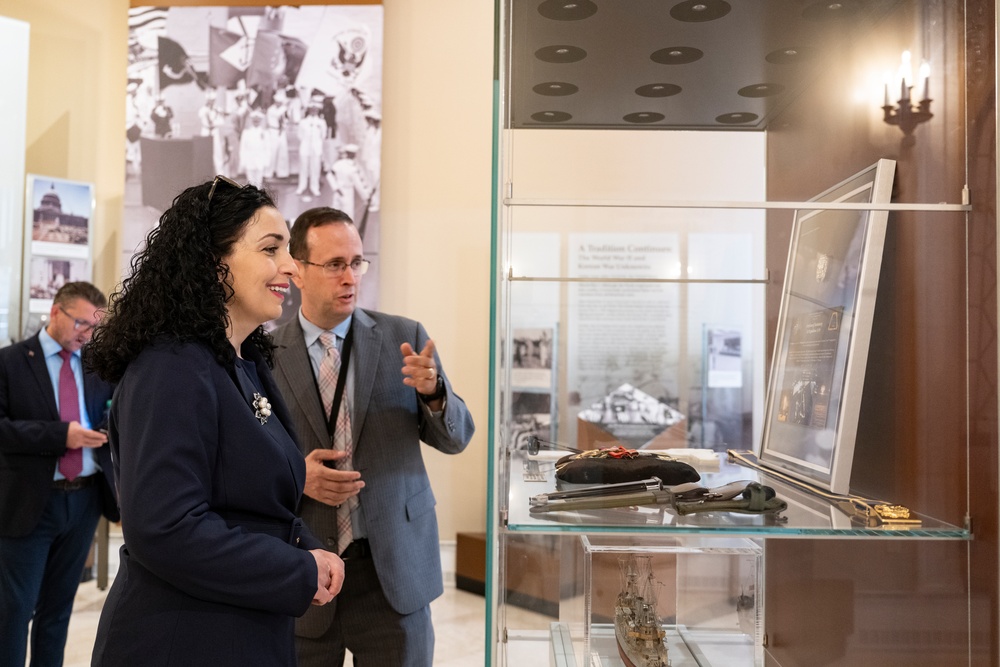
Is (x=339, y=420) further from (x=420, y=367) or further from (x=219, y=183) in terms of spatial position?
(x=219, y=183)

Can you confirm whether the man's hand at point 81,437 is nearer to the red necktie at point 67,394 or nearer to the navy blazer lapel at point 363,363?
the red necktie at point 67,394

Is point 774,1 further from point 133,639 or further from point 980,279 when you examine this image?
point 133,639

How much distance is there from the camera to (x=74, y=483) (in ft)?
13.2

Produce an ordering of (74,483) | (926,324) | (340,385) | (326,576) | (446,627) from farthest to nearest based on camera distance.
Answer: (446,627)
(74,483)
(340,385)
(926,324)
(326,576)

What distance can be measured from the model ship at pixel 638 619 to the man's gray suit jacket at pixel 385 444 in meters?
0.78

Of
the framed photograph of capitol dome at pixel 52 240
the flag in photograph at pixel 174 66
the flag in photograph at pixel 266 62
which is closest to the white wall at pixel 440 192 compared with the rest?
the flag in photograph at pixel 266 62

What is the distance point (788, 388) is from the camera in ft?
6.10

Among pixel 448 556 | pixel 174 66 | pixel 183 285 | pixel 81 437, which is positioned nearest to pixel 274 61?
pixel 174 66

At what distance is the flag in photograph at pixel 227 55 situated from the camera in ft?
20.6

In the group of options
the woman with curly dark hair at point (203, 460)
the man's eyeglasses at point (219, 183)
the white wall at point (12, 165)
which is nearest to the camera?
the woman with curly dark hair at point (203, 460)

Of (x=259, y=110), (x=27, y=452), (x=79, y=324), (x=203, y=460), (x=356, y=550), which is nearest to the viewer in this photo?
(x=203, y=460)

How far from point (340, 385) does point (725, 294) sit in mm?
1191

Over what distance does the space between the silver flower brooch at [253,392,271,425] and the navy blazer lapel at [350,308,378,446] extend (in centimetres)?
73

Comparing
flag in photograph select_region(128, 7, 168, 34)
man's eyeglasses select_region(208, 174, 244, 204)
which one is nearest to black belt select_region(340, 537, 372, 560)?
man's eyeglasses select_region(208, 174, 244, 204)
